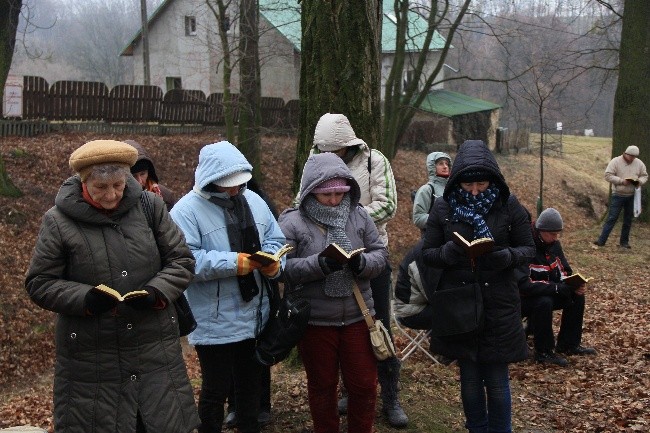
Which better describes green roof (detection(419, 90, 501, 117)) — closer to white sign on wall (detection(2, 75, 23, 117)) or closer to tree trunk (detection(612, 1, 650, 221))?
tree trunk (detection(612, 1, 650, 221))

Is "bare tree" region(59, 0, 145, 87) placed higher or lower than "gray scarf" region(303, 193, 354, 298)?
higher

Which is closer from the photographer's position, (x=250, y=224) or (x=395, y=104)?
(x=250, y=224)

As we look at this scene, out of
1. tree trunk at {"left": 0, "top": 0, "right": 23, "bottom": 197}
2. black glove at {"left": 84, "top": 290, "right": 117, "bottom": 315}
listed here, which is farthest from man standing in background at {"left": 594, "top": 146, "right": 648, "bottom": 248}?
tree trunk at {"left": 0, "top": 0, "right": 23, "bottom": 197}

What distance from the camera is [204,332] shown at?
14.3ft

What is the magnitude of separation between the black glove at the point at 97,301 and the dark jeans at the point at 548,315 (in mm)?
4748

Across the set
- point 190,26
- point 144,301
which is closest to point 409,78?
point 190,26

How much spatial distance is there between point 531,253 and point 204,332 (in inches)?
78.7

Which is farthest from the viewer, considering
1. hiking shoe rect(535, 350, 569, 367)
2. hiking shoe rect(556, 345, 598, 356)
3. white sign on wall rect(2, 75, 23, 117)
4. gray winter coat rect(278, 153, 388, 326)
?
white sign on wall rect(2, 75, 23, 117)

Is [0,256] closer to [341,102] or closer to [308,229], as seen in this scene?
[341,102]

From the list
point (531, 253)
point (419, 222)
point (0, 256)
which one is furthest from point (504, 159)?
point (531, 253)

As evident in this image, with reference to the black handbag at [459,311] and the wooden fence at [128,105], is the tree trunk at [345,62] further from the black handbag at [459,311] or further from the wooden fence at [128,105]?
the wooden fence at [128,105]

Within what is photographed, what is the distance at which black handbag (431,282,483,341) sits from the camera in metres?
4.52

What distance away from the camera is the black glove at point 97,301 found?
11.5 feet

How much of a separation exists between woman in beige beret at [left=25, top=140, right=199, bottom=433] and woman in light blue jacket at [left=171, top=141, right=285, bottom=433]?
0.58 m
